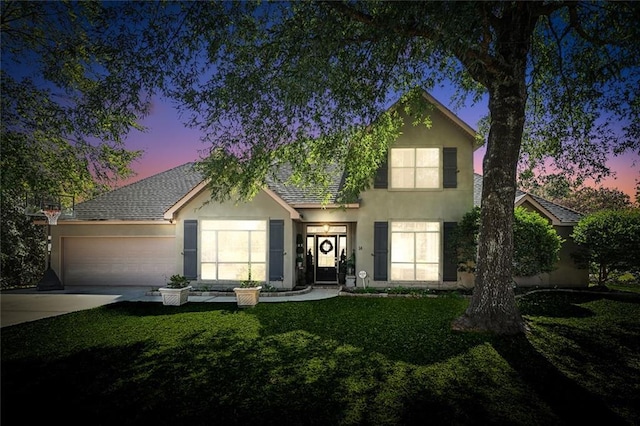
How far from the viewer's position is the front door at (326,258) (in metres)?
15.1

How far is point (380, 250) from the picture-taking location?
525 inches

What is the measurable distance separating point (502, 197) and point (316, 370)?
5099 mm

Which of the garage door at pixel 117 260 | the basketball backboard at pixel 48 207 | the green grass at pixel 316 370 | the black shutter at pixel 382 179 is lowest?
the green grass at pixel 316 370

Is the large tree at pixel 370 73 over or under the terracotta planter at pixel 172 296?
over

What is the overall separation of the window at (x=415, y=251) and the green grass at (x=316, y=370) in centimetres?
425

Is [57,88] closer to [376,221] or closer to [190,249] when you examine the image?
[190,249]

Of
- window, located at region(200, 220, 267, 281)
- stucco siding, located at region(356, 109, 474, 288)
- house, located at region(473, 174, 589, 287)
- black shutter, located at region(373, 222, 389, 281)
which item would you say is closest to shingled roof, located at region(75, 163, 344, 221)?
window, located at region(200, 220, 267, 281)

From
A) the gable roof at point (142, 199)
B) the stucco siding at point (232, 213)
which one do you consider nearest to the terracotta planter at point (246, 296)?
the stucco siding at point (232, 213)

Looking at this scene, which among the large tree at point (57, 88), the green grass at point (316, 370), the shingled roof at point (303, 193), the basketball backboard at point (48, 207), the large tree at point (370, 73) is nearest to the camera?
the green grass at point (316, 370)

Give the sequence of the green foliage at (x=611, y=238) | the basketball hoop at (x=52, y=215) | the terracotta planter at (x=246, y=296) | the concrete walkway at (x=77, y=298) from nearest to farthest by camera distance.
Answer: the concrete walkway at (x=77, y=298) → the terracotta planter at (x=246, y=296) → the green foliage at (x=611, y=238) → the basketball hoop at (x=52, y=215)

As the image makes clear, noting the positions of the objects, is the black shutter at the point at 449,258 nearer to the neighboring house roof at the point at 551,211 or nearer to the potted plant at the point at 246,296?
the neighboring house roof at the point at 551,211

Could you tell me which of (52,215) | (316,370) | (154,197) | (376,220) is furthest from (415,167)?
(52,215)

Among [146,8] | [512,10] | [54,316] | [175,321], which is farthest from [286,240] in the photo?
[512,10]

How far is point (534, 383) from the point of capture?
5.01 meters
